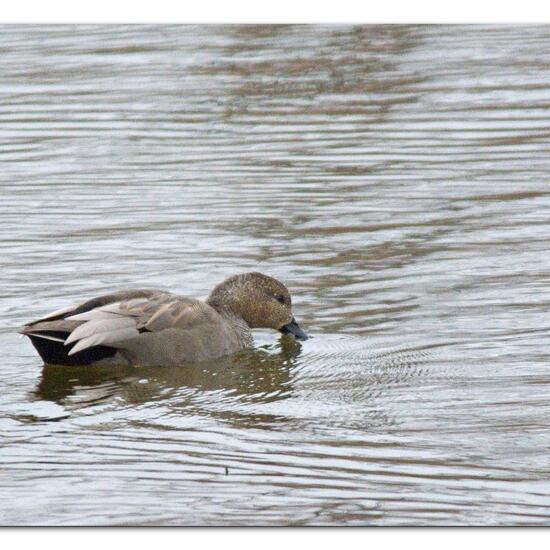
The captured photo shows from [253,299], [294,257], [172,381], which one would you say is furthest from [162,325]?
[294,257]

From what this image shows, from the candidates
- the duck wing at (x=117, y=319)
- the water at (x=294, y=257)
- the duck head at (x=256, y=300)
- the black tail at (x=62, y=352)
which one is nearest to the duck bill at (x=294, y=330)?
the duck head at (x=256, y=300)

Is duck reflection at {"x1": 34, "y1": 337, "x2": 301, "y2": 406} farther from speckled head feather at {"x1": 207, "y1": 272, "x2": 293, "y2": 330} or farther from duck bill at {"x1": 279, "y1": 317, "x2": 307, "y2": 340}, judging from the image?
speckled head feather at {"x1": 207, "y1": 272, "x2": 293, "y2": 330}

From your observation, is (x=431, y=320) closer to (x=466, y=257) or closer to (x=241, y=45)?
(x=466, y=257)

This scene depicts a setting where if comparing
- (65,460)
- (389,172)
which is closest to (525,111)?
(389,172)

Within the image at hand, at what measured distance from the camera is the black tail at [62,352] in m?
8.31

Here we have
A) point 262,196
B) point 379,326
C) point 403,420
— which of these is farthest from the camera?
point 262,196

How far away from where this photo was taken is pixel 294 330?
9.08 meters

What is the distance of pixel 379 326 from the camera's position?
9031 millimetres

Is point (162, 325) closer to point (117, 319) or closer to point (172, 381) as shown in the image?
point (117, 319)

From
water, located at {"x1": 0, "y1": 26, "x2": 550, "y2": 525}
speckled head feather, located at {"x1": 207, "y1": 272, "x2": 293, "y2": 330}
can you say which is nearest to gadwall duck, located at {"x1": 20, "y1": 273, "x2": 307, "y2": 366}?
speckled head feather, located at {"x1": 207, "y1": 272, "x2": 293, "y2": 330}

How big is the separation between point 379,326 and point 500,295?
837 millimetres

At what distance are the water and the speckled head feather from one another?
18 cm

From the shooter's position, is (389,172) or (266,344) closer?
(266,344)
